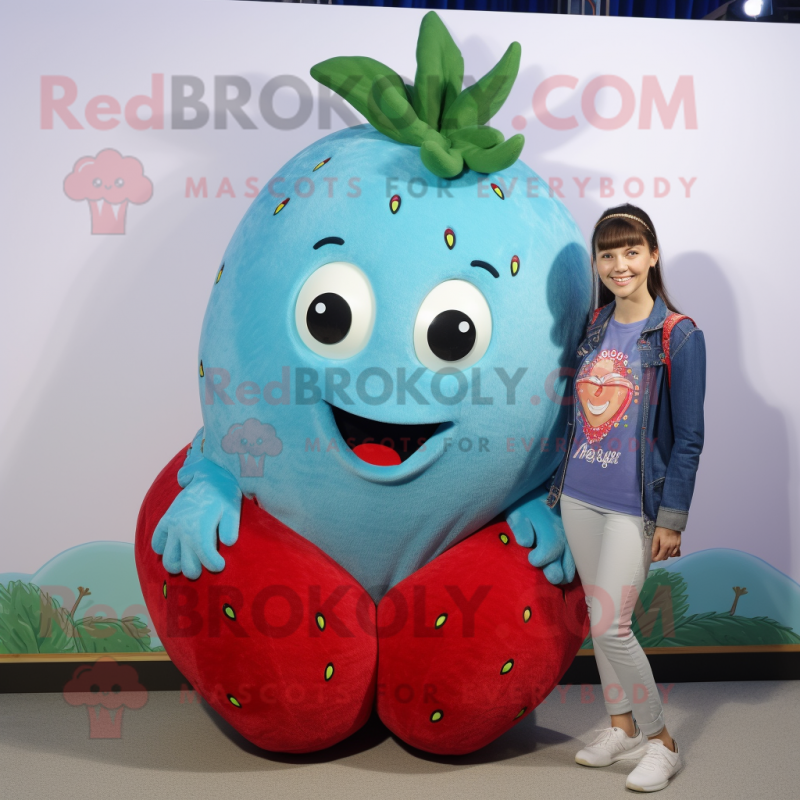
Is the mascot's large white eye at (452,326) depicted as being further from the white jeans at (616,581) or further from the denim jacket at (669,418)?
the white jeans at (616,581)

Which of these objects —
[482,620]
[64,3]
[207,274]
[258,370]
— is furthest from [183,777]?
[64,3]

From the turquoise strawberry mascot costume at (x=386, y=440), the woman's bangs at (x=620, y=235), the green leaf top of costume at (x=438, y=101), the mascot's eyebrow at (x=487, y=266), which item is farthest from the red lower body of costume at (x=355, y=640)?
the green leaf top of costume at (x=438, y=101)

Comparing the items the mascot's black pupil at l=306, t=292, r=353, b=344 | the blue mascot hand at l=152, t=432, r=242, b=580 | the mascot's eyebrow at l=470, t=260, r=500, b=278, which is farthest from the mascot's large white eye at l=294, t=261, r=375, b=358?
the blue mascot hand at l=152, t=432, r=242, b=580

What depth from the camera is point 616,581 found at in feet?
6.04

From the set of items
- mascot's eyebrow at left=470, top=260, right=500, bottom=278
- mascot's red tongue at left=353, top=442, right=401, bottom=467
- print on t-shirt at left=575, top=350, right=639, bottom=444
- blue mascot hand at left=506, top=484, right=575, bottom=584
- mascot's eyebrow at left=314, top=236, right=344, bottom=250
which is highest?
mascot's eyebrow at left=314, top=236, right=344, bottom=250

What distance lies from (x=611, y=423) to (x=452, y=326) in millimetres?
435

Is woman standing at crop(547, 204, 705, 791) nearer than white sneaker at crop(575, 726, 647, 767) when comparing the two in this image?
Yes

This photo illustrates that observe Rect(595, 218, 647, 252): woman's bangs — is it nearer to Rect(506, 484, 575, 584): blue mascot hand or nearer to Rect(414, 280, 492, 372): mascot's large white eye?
Rect(414, 280, 492, 372): mascot's large white eye

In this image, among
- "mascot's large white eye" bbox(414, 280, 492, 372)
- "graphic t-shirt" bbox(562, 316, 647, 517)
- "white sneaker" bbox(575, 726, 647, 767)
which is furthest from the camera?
"white sneaker" bbox(575, 726, 647, 767)

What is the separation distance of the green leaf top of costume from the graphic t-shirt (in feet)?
1.59

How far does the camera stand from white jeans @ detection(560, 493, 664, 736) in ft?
6.04

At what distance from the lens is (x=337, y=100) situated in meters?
2.66

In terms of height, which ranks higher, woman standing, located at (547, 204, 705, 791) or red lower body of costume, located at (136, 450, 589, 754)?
woman standing, located at (547, 204, 705, 791)

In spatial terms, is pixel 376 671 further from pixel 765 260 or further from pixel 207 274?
pixel 765 260
